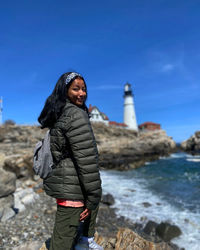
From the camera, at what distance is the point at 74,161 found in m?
2.07

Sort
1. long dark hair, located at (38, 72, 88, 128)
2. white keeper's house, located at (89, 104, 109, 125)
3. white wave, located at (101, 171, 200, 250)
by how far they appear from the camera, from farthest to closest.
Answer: white keeper's house, located at (89, 104, 109, 125) → white wave, located at (101, 171, 200, 250) → long dark hair, located at (38, 72, 88, 128)

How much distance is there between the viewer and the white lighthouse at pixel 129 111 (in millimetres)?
59244

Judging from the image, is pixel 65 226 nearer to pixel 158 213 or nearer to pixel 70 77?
pixel 70 77

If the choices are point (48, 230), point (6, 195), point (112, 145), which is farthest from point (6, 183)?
point (112, 145)

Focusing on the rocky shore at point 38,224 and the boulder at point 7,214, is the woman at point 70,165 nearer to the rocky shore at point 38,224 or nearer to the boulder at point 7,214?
the rocky shore at point 38,224

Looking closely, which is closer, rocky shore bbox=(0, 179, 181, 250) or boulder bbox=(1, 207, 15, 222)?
rocky shore bbox=(0, 179, 181, 250)

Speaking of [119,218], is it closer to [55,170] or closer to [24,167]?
[55,170]

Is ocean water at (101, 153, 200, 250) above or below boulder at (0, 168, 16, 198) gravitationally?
below

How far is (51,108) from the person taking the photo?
Answer: 2.24m

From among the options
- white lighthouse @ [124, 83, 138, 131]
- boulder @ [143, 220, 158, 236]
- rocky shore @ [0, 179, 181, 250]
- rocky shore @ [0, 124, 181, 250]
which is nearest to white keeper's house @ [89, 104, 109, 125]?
white lighthouse @ [124, 83, 138, 131]

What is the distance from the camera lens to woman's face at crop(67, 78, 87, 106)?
2.31m

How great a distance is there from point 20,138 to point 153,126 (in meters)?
55.5

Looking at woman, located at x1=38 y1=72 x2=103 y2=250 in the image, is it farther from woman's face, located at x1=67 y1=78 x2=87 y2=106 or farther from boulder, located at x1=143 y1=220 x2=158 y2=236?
boulder, located at x1=143 y1=220 x2=158 y2=236

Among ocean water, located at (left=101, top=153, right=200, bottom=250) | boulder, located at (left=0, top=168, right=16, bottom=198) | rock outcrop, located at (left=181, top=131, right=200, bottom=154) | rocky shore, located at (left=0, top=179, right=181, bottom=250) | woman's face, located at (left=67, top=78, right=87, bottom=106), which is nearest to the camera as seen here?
woman's face, located at (left=67, top=78, right=87, bottom=106)
